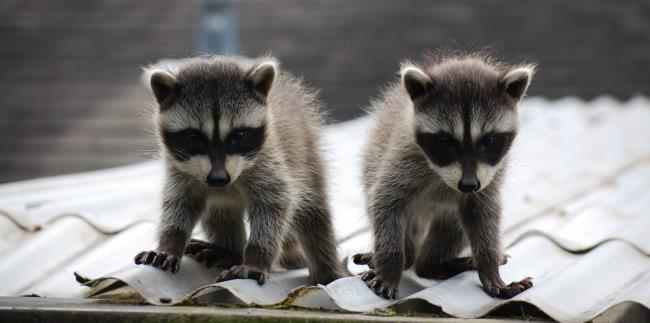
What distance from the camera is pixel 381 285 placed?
3.96 meters

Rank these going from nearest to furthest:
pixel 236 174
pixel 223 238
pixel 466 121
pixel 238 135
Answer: pixel 466 121, pixel 236 174, pixel 238 135, pixel 223 238

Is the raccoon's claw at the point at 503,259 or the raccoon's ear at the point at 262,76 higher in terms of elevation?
the raccoon's ear at the point at 262,76

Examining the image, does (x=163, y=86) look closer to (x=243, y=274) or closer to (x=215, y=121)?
(x=215, y=121)

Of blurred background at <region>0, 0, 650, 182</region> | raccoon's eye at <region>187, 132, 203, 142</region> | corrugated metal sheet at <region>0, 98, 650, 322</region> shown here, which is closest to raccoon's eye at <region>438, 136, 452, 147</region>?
corrugated metal sheet at <region>0, 98, 650, 322</region>

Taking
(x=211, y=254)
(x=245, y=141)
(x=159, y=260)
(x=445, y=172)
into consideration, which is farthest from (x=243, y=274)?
(x=445, y=172)

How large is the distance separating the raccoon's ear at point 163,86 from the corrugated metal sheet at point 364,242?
744 mm

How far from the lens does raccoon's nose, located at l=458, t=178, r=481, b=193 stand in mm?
3908

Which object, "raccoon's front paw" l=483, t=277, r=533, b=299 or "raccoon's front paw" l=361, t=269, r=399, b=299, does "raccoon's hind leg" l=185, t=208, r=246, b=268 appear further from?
"raccoon's front paw" l=483, t=277, r=533, b=299

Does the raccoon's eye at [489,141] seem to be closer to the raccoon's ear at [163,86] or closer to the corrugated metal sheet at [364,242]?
the corrugated metal sheet at [364,242]

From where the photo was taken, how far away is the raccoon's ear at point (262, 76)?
14.4 ft

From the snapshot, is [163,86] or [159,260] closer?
[159,260]

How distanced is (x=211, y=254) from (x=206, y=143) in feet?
1.94

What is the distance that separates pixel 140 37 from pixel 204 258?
10000 millimetres

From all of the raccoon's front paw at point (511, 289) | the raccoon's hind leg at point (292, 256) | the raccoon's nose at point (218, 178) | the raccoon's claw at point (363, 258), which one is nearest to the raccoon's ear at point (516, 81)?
the raccoon's front paw at point (511, 289)
